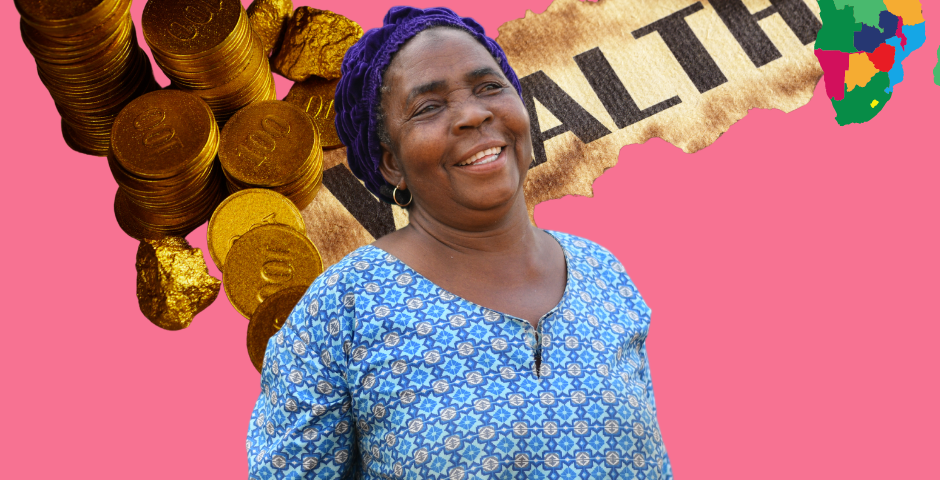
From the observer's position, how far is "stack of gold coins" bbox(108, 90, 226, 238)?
10.9 ft

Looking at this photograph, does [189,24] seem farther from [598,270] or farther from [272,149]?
[598,270]

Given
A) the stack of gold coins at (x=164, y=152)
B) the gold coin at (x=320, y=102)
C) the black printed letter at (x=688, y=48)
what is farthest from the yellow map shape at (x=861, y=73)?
the stack of gold coins at (x=164, y=152)

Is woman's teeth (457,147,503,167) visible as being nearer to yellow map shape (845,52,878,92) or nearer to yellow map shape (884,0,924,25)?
yellow map shape (845,52,878,92)

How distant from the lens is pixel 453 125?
2.36 m

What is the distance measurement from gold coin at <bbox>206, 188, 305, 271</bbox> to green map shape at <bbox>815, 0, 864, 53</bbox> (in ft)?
7.87

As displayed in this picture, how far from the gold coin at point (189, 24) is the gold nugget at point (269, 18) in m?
0.25

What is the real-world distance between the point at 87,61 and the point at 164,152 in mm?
408

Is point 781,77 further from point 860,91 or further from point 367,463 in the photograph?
point 367,463

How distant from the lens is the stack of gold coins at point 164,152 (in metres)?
3.33

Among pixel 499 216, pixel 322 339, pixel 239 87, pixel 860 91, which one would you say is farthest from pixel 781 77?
pixel 322 339

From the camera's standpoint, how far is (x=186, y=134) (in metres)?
3.37

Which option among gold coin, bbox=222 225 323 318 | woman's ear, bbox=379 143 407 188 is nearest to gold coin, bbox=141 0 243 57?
gold coin, bbox=222 225 323 318

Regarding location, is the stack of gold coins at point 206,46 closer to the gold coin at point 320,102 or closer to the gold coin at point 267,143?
the gold coin at point 267,143

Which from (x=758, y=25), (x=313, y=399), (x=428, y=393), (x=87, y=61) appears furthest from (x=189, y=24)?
(x=758, y=25)
